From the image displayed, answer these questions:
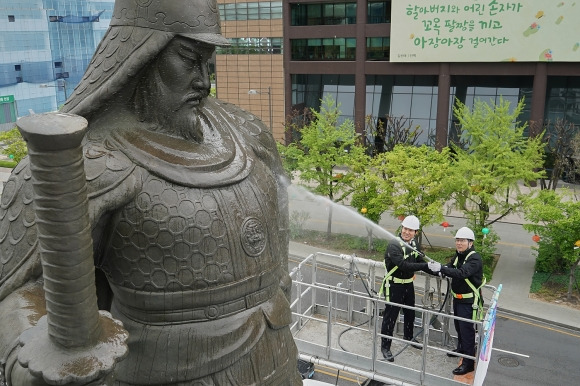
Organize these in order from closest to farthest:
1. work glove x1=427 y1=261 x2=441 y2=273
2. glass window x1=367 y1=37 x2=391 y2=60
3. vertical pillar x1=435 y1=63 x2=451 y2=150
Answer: work glove x1=427 y1=261 x2=441 y2=273
vertical pillar x1=435 y1=63 x2=451 y2=150
glass window x1=367 y1=37 x2=391 y2=60

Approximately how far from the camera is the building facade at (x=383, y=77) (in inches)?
1076

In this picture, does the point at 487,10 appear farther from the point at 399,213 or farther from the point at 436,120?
the point at 399,213

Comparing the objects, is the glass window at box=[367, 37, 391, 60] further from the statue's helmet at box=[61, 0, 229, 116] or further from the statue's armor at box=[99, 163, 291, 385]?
the statue's armor at box=[99, 163, 291, 385]

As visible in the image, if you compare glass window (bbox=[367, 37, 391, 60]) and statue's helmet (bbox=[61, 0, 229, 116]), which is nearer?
statue's helmet (bbox=[61, 0, 229, 116])

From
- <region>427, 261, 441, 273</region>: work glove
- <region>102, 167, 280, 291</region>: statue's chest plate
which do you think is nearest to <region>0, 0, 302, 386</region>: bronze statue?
<region>102, 167, 280, 291</region>: statue's chest plate

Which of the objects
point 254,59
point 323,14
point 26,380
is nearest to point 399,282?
point 26,380

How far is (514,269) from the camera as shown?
17.4m

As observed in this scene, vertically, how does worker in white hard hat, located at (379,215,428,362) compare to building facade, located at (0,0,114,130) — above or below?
below

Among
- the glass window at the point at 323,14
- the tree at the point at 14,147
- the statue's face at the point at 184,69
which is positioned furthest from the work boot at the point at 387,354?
the glass window at the point at 323,14

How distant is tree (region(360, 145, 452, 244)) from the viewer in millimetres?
16266

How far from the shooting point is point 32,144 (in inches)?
71.7

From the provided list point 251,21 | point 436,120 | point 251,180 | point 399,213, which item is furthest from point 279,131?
point 251,180

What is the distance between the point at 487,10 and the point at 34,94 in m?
26.9

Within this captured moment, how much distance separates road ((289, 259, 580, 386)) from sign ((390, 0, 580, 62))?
15.7 m
